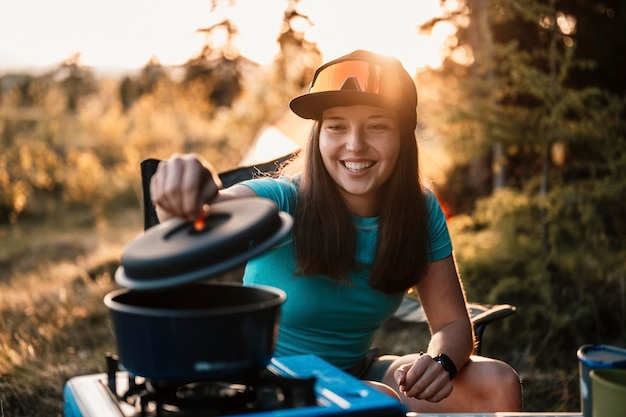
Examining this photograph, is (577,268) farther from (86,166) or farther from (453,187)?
(86,166)

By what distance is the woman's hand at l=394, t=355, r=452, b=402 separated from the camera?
5.88 feet

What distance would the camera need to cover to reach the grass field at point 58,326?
3258mm

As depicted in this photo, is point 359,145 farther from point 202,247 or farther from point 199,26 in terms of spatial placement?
point 199,26

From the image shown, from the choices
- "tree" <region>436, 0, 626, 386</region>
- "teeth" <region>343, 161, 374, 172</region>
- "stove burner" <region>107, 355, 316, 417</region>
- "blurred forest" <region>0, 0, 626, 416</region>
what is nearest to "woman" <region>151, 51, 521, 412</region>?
"teeth" <region>343, 161, 374, 172</region>

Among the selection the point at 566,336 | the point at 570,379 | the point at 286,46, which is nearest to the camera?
the point at 570,379

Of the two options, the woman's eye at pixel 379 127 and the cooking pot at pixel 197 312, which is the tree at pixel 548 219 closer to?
the woman's eye at pixel 379 127

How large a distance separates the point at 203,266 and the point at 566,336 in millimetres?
3562

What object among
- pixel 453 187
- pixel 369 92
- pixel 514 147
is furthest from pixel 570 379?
pixel 453 187

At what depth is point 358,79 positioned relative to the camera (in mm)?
2076

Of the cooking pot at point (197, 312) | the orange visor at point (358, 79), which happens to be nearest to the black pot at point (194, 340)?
the cooking pot at point (197, 312)

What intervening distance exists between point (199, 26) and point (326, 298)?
7419mm

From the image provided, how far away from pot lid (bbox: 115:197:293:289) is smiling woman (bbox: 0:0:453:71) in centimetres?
119

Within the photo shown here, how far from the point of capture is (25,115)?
13078 millimetres

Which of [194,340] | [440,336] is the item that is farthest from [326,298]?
[194,340]
